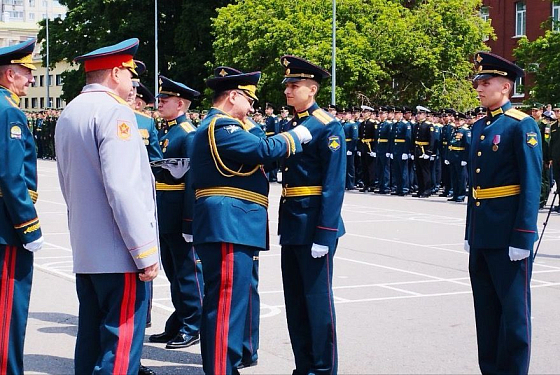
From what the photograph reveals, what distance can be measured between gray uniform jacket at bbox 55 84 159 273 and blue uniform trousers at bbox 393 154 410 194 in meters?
19.7

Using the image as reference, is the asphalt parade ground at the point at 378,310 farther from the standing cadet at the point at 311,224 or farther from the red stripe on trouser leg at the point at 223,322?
the red stripe on trouser leg at the point at 223,322

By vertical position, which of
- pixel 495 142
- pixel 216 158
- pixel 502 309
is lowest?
pixel 502 309

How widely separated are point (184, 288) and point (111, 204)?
292 centimetres

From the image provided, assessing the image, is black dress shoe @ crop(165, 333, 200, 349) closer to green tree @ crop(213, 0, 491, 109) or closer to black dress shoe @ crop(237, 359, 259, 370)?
black dress shoe @ crop(237, 359, 259, 370)

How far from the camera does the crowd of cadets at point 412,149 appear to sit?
22828 millimetres

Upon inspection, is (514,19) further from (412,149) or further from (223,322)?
(223,322)

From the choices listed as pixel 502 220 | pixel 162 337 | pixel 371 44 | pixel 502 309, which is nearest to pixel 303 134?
pixel 502 220

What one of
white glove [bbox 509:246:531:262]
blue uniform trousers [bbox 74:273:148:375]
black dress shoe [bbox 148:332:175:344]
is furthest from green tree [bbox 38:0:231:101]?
blue uniform trousers [bbox 74:273:148:375]

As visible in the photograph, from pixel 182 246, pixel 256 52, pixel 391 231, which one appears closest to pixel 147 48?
pixel 256 52

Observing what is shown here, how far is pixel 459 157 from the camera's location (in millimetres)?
22859

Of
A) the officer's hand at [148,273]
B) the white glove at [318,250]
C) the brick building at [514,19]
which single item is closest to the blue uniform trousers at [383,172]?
the white glove at [318,250]

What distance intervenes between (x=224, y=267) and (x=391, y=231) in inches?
390

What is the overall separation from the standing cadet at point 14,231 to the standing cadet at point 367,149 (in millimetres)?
20174

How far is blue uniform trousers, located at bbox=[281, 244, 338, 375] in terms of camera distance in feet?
21.2
